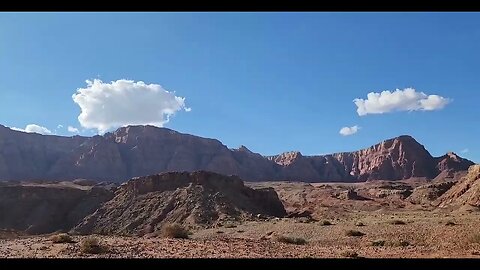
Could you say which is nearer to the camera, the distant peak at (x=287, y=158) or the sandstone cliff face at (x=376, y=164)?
the sandstone cliff face at (x=376, y=164)

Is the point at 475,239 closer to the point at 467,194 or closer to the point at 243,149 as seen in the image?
the point at 467,194

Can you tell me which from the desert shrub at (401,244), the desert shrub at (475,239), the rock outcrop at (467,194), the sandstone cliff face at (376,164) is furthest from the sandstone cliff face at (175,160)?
the desert shrub at (475,239)

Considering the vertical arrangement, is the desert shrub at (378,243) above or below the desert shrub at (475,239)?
below

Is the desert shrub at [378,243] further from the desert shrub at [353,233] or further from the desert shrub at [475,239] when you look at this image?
the desert shrub at [353,233]

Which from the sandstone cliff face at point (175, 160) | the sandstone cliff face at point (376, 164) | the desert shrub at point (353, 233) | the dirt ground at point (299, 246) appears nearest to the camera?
the dirt ground at point (299, 246)
